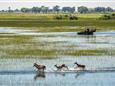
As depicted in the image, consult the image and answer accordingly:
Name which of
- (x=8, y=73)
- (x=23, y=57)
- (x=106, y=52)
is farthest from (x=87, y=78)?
(x=106, y=52)

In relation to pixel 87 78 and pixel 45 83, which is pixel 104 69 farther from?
pixel 45 83

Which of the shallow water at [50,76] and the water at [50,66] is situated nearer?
the shallow water at [50,76]

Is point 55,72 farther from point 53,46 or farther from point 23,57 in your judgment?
point 53,46

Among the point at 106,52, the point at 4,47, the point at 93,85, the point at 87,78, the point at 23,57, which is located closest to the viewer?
the point at 93,85

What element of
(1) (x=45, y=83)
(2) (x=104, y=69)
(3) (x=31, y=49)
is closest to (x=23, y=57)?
(3) (x=31, y=49)

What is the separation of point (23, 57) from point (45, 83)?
10.3 metres

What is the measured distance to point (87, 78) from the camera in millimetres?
26984

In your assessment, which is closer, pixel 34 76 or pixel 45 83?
pixel 45 83

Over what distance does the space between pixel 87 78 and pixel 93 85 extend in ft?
7.12

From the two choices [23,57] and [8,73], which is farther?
[23,57]

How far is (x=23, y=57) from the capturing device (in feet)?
117

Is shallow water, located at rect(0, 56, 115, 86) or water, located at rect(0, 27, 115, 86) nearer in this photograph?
shallow water, located at rect(0, 56, 115, 86)

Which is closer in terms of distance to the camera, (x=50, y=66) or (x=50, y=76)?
(x=50, y=76)

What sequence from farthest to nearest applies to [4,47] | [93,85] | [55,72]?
[4,47] → [55,72] → [93,85]
